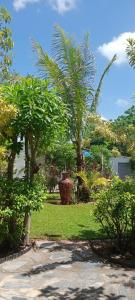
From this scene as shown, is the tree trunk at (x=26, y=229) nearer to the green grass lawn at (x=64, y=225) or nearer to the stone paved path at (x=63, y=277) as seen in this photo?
the stone paved path at (x=63, y=277)

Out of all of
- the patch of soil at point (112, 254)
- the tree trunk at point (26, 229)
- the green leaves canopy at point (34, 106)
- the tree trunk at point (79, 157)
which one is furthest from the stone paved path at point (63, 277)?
the tree trunk at point (79, 157)

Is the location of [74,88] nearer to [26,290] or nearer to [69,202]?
[69,202]

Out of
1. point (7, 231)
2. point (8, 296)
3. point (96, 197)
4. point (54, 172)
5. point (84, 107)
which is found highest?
point (84, 107)

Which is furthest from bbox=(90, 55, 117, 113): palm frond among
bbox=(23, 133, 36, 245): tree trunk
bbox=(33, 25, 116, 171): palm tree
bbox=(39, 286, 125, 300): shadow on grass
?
bbox=(39, 286, 125, 300): shadow on grass

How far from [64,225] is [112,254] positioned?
258 centimetres

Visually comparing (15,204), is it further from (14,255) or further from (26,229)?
(14,255)

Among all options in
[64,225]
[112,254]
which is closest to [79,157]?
[64,225]

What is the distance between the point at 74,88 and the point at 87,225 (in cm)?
652

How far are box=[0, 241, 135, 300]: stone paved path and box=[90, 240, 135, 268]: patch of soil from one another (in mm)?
178

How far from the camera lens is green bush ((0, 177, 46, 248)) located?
7441mm

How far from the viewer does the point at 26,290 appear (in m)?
5.86

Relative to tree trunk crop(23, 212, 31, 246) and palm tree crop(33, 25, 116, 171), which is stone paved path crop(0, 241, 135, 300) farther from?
palm tree crop(33, 25, 116, 171)

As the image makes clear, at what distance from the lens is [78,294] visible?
18.9ft

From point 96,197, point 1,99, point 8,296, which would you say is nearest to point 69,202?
point 96,197
